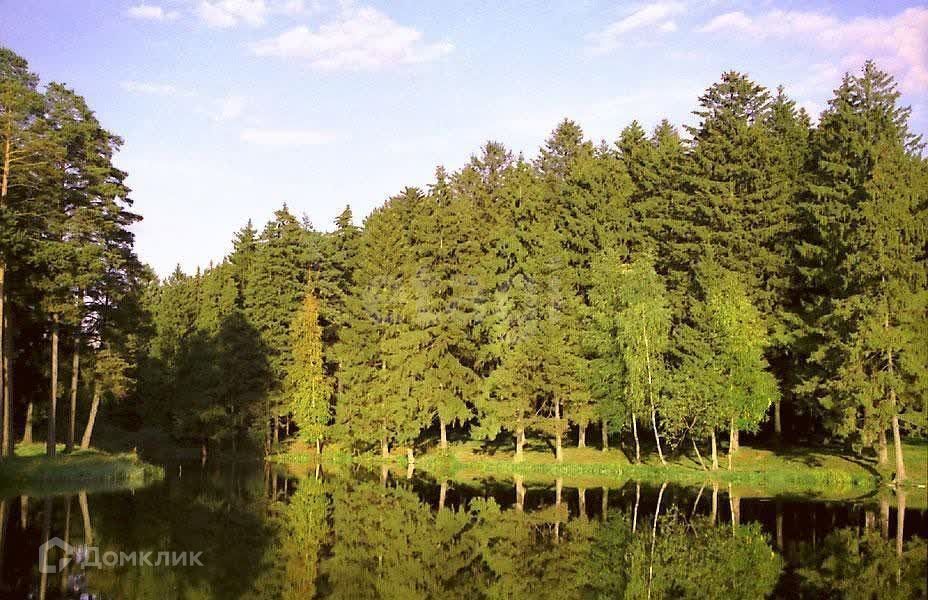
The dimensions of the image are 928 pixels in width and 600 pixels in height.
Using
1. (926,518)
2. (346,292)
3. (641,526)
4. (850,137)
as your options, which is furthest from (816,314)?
(346,292)

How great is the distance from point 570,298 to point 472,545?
1062 inches

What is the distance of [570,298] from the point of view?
50406 millimetres

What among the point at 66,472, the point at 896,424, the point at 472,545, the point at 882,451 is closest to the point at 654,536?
the point at 472,545

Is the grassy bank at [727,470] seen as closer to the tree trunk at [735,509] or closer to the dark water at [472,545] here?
the tree trunk at [735,509]

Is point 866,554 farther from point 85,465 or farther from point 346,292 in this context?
point 346,292

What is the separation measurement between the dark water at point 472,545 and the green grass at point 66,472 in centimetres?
271

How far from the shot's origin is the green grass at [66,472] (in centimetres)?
3578

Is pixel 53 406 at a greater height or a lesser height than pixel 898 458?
greater

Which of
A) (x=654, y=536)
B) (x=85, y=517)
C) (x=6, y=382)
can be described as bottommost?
(x=85, y=517)

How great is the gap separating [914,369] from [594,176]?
2442cm

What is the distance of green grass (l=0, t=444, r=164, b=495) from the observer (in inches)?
1409

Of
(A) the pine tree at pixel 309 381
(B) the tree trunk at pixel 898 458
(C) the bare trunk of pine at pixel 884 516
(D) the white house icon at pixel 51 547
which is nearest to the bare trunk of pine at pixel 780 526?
(C) the bare trunk of pine at pixel 884 516

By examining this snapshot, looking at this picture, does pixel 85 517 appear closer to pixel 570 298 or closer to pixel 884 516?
pixel 884 516

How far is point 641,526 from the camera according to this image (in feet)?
90.1
